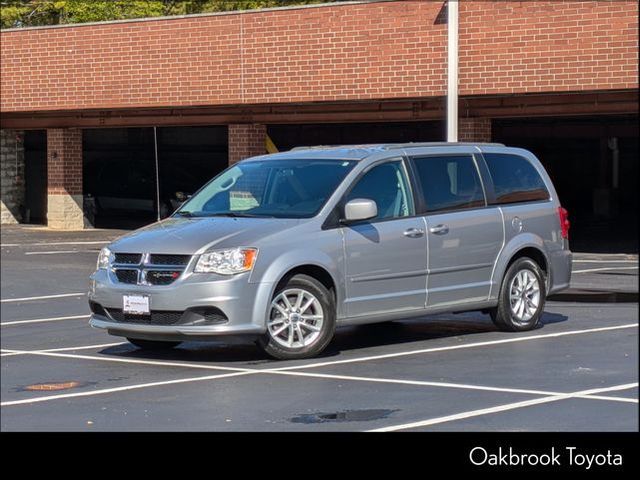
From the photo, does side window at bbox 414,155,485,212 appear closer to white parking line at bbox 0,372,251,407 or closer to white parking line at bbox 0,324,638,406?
white parking line at bbox 0,324,638,406

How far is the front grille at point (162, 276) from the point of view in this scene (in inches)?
467

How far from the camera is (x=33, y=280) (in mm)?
21016

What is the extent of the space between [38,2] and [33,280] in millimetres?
24145

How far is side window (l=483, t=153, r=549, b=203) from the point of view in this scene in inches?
547

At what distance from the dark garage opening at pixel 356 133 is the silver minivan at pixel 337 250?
2496 cm

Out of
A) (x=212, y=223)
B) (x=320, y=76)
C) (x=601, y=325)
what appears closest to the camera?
(x=212, y=223)

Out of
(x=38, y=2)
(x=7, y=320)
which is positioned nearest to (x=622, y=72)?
(x=7, y=320)

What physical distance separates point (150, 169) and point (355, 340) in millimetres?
30762

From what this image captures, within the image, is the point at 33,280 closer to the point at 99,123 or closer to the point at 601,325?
the point at 601,325

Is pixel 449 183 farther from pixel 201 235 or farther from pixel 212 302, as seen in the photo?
pixel 212 302

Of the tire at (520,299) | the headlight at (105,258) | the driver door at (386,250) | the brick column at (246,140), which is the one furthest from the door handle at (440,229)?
the brick column at (246,140)

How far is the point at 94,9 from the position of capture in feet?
133

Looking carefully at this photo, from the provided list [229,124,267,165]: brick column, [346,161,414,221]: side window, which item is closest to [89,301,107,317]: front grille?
[346,161,414,221]: side window

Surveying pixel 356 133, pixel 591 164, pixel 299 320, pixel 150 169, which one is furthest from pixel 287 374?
pixel 591 164
